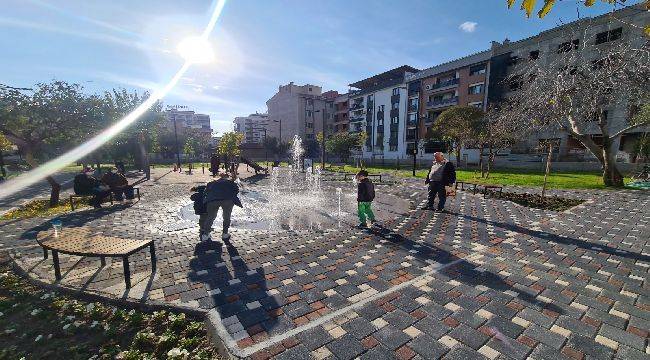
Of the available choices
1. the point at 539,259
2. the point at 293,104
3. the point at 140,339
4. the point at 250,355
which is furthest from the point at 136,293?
the point at 293,104

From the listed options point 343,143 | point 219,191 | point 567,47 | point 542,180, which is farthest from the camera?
point 343,143

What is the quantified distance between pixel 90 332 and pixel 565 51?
32.8 meters

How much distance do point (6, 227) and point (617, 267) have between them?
1349 cm

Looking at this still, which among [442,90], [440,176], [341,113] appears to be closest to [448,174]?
[440,176]

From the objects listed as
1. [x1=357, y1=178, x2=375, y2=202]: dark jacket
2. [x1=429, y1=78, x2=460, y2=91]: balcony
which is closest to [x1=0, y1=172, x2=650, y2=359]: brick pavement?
[x1=357, y1=178, x2=375, y2=202]: dark jacket

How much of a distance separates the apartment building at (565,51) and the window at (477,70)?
4.49ft

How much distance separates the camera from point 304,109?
229 feet

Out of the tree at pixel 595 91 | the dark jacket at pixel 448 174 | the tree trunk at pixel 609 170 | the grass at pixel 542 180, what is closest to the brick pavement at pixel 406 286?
the dark jacket at pixel 448 174

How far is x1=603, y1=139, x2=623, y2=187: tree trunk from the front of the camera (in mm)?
14977

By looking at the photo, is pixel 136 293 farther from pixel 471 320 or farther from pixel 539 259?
pixel 539 259

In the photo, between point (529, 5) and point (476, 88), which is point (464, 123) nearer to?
point (476, 88)

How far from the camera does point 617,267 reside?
4.82 meters

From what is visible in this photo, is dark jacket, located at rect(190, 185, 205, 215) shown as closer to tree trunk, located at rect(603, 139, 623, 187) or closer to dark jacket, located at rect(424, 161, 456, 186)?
dark jacket, located at rect(424, 161, 456, 186)

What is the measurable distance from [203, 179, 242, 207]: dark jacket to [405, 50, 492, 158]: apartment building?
3295 cm
